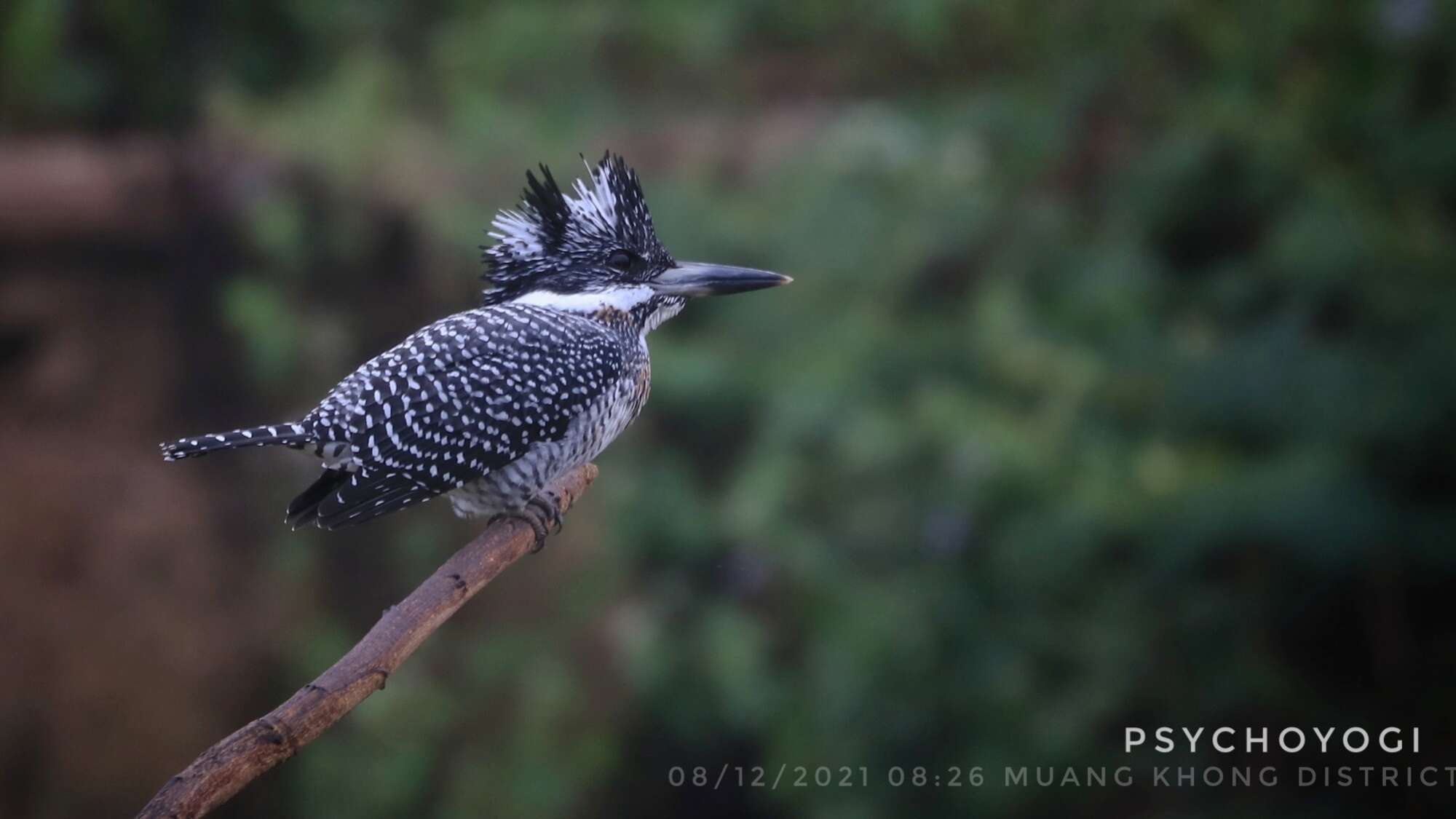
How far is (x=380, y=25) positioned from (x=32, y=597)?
143 centimetres

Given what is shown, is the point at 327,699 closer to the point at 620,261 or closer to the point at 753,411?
the point at 620,261

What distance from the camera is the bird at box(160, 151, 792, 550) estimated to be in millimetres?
1425

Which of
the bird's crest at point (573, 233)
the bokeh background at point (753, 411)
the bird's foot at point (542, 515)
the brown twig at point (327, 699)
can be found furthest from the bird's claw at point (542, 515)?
the bokeh background at point (753, 411)

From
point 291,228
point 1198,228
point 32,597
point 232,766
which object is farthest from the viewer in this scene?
point 1198,228

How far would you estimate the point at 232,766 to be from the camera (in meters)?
1.03

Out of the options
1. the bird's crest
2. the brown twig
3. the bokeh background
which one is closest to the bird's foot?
the brown twig

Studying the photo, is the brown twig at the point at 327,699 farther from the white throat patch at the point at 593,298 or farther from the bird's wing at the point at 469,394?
the white throat patch at the point at 593,298

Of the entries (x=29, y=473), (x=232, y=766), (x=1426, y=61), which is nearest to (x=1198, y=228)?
(x=1426, y=61)

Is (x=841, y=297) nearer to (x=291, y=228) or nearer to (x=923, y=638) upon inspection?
(x=923, y=638)

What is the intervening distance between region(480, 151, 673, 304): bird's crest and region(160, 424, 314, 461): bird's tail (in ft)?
1.00

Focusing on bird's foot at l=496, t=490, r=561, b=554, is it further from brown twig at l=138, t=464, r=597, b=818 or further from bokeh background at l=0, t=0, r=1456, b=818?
bokeh background at l=0, t=0, r=1456, b=818

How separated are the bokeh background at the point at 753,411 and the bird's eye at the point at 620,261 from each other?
4.28 feet

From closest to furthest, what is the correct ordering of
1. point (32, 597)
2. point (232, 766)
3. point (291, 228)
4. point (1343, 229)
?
point (232, 766), point (32, 597), point (291, 228), point (1343, 229)

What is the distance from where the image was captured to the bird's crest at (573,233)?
5.13 ft
